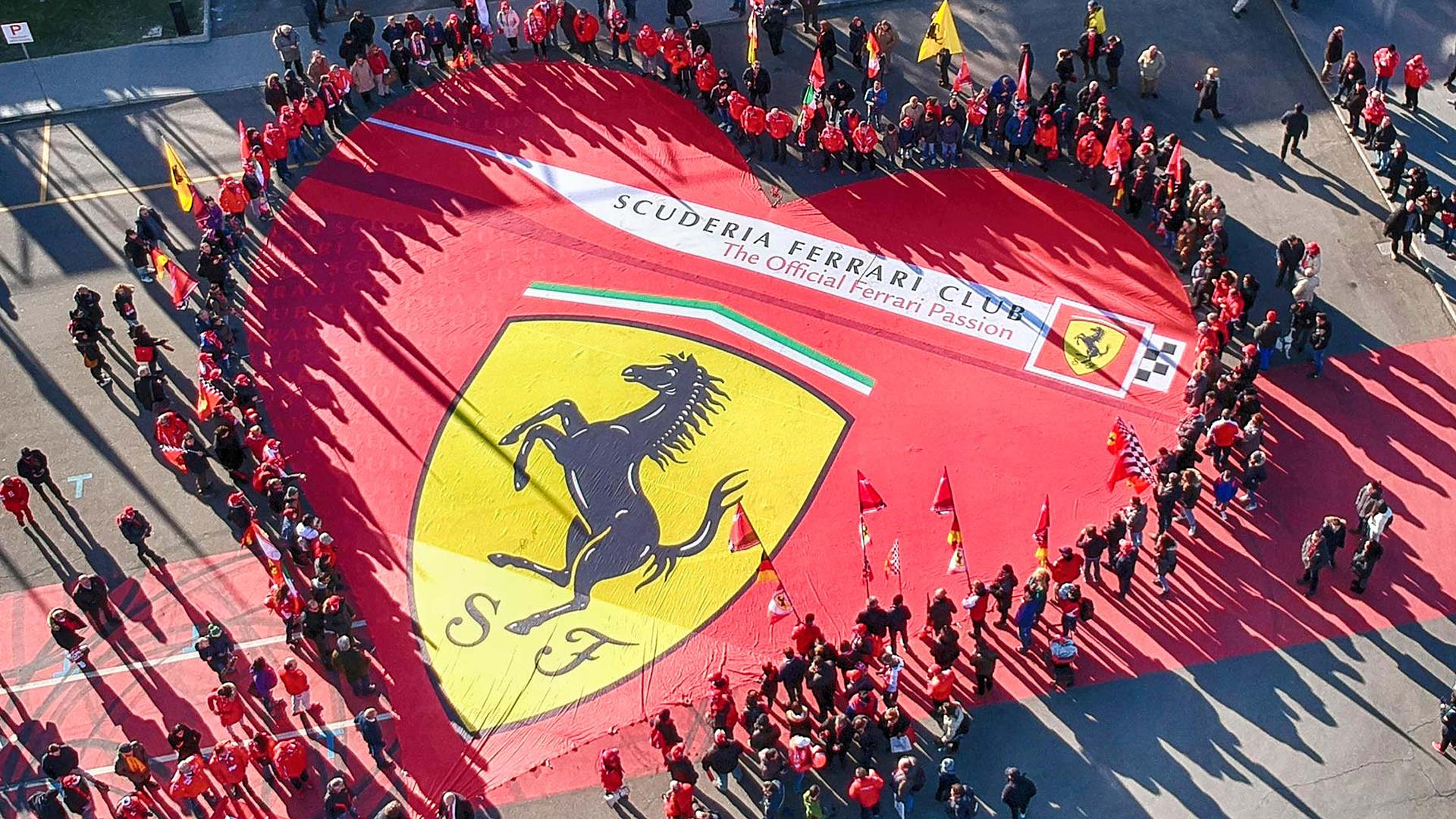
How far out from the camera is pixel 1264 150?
33.8 meters

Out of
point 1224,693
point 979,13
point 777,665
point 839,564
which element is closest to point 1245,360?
point 1224,693

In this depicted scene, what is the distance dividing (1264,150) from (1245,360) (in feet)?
27.5

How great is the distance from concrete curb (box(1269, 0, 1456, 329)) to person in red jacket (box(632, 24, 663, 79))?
1486 cm

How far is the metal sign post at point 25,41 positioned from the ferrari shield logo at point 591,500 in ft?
49.3

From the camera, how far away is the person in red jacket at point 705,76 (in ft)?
113

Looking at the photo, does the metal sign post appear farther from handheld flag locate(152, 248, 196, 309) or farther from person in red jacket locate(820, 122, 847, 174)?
person in red jacket locate(820, 122, 847, 174)

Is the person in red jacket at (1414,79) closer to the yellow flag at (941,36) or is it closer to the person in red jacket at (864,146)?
the yellow flag at (941,36)

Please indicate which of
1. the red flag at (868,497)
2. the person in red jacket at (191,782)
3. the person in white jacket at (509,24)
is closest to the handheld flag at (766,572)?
the red flag at (868,497)

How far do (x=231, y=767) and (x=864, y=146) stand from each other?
17.8m

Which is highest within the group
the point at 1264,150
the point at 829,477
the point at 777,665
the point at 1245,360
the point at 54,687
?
the point at 1264,150

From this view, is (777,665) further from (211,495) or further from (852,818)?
(211,495)

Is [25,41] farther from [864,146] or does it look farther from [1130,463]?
[1130,463]

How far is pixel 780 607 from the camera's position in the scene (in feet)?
83.7

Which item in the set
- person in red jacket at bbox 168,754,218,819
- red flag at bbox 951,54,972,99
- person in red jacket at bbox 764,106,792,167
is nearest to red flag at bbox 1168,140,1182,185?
red flag at bbox 951,54,972,99
